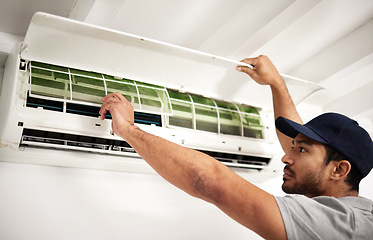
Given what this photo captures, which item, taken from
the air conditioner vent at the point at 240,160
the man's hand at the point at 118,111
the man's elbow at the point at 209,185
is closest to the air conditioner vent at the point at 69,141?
the man's hand at the point at 118,111

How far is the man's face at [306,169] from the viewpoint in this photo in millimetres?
1352

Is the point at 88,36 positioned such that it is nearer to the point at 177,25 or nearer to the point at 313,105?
the point at 177,25

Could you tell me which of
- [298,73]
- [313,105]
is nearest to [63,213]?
[298,73]

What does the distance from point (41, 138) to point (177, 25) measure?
744 millimetres

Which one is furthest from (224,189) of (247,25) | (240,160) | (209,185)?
(247,25)

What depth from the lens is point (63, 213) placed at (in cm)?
154

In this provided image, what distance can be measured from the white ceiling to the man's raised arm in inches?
6.8

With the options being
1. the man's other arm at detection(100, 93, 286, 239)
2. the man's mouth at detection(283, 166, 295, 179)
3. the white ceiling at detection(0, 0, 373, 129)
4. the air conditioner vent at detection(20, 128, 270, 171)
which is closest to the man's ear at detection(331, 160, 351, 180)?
the man's mouth at detection(283, 166, 295, 179)

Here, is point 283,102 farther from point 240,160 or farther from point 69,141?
point 69,141

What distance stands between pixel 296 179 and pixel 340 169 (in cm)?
15

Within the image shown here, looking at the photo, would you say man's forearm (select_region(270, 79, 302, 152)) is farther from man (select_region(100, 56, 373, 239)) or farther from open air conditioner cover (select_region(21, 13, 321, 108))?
man (select_region(100, 56, 373, 239))

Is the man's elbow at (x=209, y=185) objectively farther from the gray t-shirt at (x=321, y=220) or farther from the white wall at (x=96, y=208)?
the white wall at (x=96, y=208)

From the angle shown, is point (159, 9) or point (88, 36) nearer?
point (88, 36)

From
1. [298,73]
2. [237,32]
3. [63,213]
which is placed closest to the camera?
[63,213]
